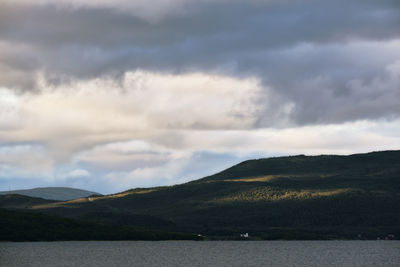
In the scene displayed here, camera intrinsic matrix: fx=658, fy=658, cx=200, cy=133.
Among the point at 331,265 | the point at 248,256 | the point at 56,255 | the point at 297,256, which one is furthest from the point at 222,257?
the point at 56,255

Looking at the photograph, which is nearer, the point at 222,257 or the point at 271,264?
the point at 271,264

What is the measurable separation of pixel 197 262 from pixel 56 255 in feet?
148

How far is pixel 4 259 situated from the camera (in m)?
165

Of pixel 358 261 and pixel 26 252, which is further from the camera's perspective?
pixel 26 252

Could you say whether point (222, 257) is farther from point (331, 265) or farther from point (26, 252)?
point (26, 252)

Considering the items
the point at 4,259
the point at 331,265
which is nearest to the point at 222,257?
the point at 331,265

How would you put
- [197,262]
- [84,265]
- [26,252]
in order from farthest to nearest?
[26,252] < [197,262] < [84,265]

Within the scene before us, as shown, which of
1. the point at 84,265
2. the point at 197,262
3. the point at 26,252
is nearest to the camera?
the point at 84,265

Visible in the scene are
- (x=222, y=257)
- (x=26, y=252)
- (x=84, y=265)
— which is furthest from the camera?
(x=26, y=252)

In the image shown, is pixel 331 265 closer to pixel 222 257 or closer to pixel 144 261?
pixel 222 257

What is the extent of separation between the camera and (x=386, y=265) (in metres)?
158

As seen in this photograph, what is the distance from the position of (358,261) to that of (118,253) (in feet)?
230

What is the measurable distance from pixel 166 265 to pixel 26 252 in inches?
2366

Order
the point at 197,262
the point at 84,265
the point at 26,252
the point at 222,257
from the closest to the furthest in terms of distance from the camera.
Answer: the point at 84,265, the point at 197,262, the point at 222,257, the point at 26,252
